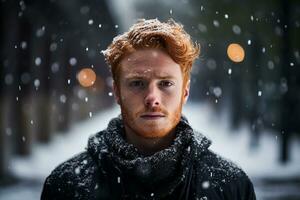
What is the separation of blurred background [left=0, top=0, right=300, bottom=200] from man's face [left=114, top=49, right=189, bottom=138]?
765 cm

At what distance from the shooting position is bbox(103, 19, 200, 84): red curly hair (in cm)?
308

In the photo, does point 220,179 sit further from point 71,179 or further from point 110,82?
point 110,82

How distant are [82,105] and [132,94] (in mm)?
28131

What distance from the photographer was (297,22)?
16.8 meters

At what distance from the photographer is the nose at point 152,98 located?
296 centimetres

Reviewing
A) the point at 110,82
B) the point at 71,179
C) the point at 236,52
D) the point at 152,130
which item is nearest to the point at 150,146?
the point at 152,130

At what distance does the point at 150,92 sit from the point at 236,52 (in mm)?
19475

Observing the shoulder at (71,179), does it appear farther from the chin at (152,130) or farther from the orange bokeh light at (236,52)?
the orange bokeh light at (236,52)

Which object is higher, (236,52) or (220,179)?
(236,52)

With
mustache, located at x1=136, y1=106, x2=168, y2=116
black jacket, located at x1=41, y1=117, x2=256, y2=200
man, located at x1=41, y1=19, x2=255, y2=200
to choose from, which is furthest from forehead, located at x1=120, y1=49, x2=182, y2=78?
black jacket, located at x1=41, y1=117, x2=256, y2=200

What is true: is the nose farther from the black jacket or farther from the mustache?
the black jacket

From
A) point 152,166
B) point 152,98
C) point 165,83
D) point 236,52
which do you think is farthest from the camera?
point 236,52

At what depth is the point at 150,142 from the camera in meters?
3.04

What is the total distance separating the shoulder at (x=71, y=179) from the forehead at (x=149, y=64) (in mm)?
519
